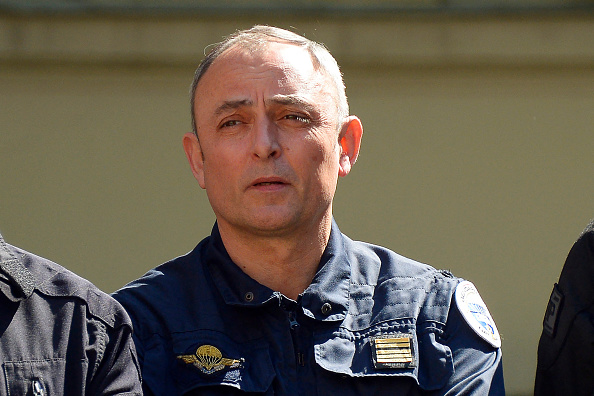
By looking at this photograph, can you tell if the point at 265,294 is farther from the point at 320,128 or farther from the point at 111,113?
the point at 111,113

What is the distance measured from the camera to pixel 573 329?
2553 millimetres

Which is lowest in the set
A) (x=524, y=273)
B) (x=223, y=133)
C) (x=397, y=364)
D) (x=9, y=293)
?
(x=524, y=273)

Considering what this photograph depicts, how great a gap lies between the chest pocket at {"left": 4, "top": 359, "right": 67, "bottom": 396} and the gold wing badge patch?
455mm

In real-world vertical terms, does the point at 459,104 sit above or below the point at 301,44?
below

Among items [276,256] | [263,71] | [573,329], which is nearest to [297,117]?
[263,71]

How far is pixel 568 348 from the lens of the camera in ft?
8.43

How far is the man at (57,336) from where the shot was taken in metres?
2.11

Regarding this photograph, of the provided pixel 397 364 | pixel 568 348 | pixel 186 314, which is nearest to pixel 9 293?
pixel 186 314

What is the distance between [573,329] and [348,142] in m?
0.84

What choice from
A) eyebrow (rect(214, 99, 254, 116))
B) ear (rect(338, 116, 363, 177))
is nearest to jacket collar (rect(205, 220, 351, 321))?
ear (rect(338, 116, 363, 177))

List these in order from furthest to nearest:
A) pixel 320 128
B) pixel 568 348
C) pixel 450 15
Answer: pixel 450 15 → pixel 320 128 → pixel 568 348

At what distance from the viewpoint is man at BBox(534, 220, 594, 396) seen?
2.54 m

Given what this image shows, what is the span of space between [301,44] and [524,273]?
81.5 inches

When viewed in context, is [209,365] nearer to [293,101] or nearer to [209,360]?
[209,360]
